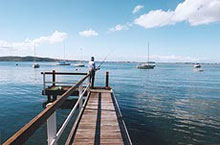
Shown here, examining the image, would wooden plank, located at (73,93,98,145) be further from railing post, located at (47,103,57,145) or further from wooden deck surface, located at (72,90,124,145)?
railing post, located at (47,103,57,145)

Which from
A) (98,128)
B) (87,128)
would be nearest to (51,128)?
(87,128)

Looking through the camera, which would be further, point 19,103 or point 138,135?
point 19,103

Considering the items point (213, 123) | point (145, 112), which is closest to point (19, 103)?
point (145, 112)

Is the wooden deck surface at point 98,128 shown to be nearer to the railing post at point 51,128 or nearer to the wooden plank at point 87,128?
the wooden plank at point 87,128

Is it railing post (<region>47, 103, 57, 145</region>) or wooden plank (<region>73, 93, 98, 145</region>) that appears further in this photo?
wooden plank (<region>73, 93, 98, 145</region>)

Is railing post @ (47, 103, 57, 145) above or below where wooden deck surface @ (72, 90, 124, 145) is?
above

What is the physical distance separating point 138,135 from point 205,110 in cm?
758

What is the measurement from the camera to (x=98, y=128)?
4590mm

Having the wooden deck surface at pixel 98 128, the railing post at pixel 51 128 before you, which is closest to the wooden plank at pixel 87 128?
the wooden deck surface at pixel 98 128

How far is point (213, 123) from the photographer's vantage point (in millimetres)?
9844

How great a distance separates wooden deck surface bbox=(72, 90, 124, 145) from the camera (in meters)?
3.81

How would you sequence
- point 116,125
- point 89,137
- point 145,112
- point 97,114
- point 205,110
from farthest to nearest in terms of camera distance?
1. point 205,110
2. point 145,112
3. point 97,114
4. point 116,125
5. point 89,137

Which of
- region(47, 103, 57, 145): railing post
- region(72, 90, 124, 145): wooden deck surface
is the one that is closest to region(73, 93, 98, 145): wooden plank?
region(72, 90, 124, 145): wooden deck surface

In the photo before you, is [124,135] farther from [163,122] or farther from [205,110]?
[205,110]
